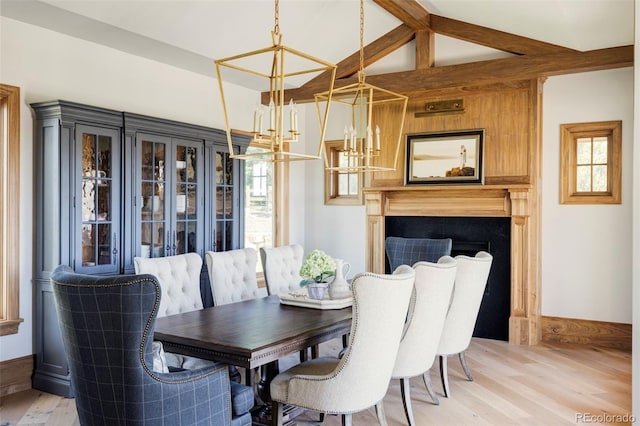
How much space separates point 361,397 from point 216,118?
3.74 m

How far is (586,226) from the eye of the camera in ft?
17.7

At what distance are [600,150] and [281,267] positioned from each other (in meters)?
3.33

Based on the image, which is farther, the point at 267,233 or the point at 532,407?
the point at 267,233

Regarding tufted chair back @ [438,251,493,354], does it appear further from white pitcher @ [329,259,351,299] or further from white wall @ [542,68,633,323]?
white wall @ [542,68,633,323]

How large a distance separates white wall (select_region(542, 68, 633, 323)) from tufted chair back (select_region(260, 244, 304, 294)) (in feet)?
8.71

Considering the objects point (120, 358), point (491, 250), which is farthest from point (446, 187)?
point (120, 358)

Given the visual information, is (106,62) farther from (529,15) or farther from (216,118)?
(529,15)

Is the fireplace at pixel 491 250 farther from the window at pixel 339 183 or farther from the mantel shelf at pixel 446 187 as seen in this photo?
the window at pixel 339 183

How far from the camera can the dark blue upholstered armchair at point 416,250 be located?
514cm

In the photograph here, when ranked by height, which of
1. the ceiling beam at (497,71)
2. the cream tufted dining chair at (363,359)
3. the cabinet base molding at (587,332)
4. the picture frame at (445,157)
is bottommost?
the cabinet base molding at (587,332)

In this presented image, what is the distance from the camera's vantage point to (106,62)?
455 centimetres

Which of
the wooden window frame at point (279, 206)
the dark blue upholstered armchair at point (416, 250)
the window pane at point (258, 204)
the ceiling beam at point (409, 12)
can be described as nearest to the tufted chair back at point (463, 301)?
the dark blue upholstered armchair at point (416, 250)

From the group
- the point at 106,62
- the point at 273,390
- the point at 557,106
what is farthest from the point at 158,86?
the point at 557,106

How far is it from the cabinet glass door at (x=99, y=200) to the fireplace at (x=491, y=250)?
10.9 feet
